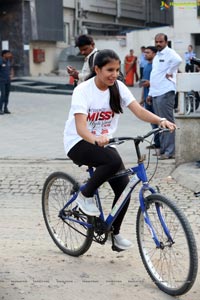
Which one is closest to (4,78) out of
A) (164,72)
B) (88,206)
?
(164,72)

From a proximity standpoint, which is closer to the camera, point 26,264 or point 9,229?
point 26,264

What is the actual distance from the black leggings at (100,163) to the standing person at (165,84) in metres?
4.78

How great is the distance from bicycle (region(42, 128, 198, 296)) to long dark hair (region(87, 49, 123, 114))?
39cm

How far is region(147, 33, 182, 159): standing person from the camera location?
9.91m

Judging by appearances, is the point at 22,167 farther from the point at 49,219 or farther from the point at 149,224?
the point at 149,224

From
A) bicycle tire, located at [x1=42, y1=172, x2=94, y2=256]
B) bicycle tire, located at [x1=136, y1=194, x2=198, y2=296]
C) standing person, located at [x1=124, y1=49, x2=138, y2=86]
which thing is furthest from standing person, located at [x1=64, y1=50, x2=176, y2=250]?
standing person, located at [x1=124, y1=49, x2=138, y2=86]

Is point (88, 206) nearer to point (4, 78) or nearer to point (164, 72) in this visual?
point (164, 72)

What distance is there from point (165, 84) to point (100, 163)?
5083 millimetres

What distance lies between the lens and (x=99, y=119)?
5.14 metres

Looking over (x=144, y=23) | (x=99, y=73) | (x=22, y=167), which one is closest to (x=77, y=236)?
(x=99, y=73)

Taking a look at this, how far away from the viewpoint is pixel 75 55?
1288 inches

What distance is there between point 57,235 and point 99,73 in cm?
163

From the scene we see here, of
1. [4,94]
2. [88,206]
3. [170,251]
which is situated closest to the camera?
[170,251]

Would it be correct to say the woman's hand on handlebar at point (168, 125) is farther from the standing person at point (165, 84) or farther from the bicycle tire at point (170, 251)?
the standing person at point (165, 84)
